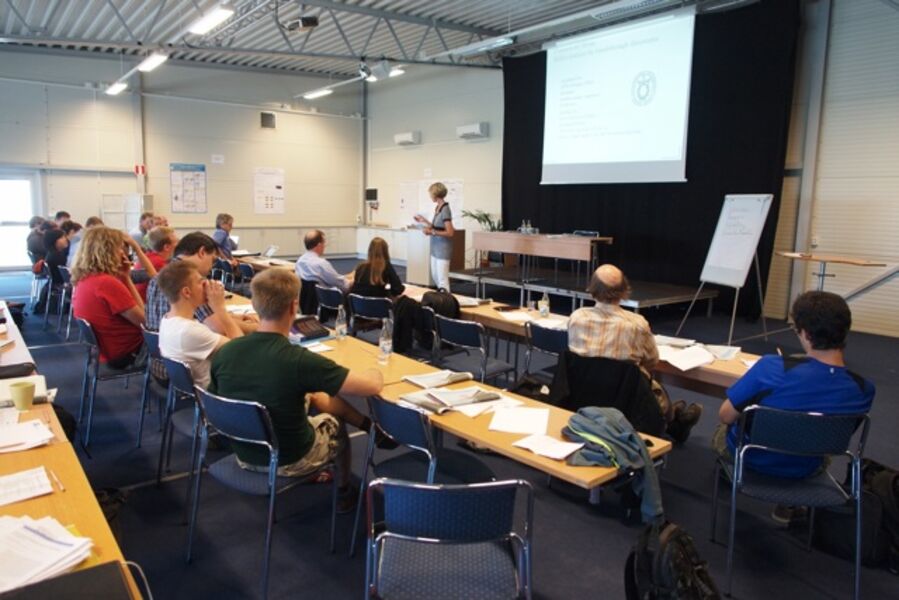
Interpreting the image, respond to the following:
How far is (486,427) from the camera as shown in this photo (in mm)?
2293

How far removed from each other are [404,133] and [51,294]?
7.63 m

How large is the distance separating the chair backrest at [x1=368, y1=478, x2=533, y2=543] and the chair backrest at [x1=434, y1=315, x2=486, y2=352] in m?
2.21

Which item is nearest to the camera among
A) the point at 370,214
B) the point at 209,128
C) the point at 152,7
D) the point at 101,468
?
the point at 101,468

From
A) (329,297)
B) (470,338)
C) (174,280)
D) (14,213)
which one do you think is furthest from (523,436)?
(14,213)

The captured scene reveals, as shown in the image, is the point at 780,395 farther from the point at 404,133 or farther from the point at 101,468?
the point at 404,133

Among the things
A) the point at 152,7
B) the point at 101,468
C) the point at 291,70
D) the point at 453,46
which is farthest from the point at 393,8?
the point at 101,468

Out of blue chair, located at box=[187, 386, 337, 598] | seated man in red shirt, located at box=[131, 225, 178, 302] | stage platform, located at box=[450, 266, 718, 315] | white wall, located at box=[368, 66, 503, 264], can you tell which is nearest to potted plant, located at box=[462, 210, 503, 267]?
white wall, located at box=[368, 66, 503, 264]

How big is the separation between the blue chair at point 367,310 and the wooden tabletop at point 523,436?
232 cm

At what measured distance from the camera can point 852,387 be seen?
7.80 ft

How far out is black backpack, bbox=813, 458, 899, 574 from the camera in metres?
2.58

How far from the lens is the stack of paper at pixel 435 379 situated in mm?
2768

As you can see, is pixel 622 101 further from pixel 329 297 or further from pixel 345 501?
pixel 345 501

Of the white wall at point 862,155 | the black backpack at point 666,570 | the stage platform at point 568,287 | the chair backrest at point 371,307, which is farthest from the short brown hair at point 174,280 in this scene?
the white wall at point 862,155

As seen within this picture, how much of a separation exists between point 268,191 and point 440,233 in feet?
22.6
